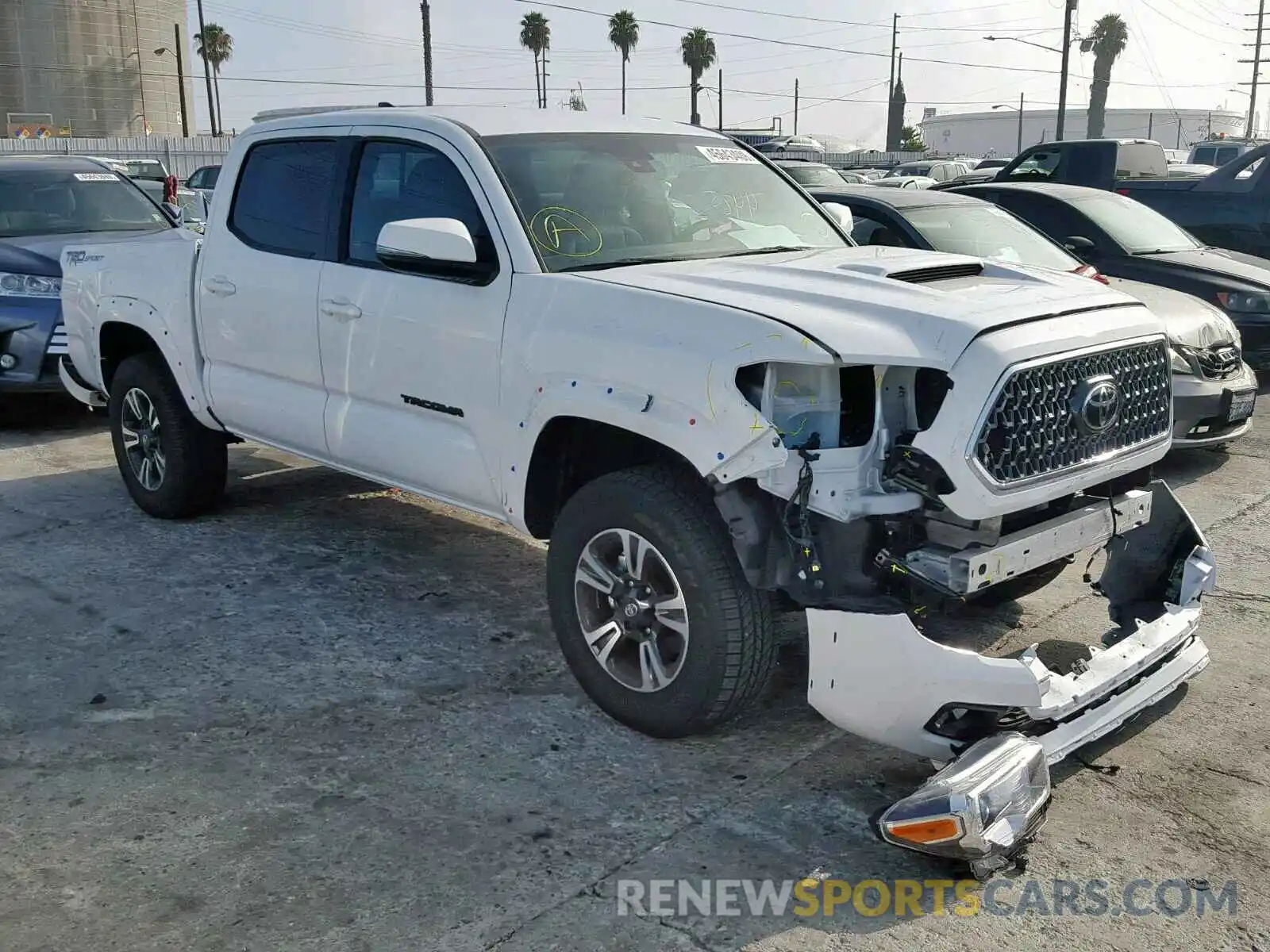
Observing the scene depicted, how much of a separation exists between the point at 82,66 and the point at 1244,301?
239 ft

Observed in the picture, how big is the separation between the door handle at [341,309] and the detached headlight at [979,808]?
9.10ft

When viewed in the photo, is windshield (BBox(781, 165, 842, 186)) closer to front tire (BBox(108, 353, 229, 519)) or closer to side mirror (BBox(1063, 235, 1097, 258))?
side mirror (BBox(1063, 235, 1097, 258))

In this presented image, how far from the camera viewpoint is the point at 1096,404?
3.62 metres

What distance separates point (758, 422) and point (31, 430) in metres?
7.06

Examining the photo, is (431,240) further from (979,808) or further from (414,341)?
(979,808)

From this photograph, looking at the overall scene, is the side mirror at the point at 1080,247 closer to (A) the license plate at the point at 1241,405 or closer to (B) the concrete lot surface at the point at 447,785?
(A) the license plate at the point at 1241,405

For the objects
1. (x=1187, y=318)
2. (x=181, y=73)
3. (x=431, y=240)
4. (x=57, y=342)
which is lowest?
(x=57, y=342)

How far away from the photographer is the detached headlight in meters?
3.03

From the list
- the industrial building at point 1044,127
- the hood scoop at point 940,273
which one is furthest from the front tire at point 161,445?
the industrial building at point 1044,127

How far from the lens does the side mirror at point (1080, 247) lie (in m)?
9.15

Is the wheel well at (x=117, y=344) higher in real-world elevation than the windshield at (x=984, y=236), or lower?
lower

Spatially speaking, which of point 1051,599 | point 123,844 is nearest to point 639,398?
point 123,844

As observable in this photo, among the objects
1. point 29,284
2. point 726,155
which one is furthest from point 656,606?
point 29,284

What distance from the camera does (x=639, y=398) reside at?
369cm
